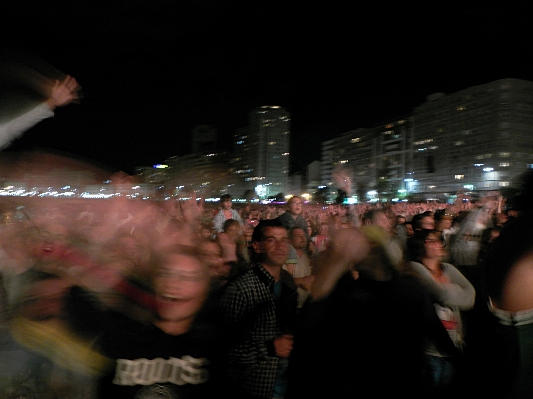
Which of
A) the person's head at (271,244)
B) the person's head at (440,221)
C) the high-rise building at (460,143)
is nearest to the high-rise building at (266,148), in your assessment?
the high-rise building at (460,143)

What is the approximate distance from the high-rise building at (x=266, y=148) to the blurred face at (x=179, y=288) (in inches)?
5184

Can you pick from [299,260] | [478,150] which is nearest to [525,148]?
[478,150]

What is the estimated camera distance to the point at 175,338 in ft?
7.29

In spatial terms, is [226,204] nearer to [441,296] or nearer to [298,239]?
[298,239]

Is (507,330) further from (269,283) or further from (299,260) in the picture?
(299,260)

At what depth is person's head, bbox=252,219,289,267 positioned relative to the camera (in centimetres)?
306

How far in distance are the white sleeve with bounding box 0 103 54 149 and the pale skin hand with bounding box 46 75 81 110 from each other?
0.06m

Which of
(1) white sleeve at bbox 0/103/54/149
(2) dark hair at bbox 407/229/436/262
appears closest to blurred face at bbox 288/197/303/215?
(2) dark hair at bbox 407/229/436/262

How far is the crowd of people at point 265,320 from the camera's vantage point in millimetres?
1838

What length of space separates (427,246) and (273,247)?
132cm

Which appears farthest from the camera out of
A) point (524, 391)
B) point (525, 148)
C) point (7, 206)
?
point (525, 148)

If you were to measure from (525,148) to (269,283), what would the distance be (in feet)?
373

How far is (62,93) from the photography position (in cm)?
331

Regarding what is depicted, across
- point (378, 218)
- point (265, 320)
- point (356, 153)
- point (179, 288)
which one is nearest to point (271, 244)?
point (265, 320)
